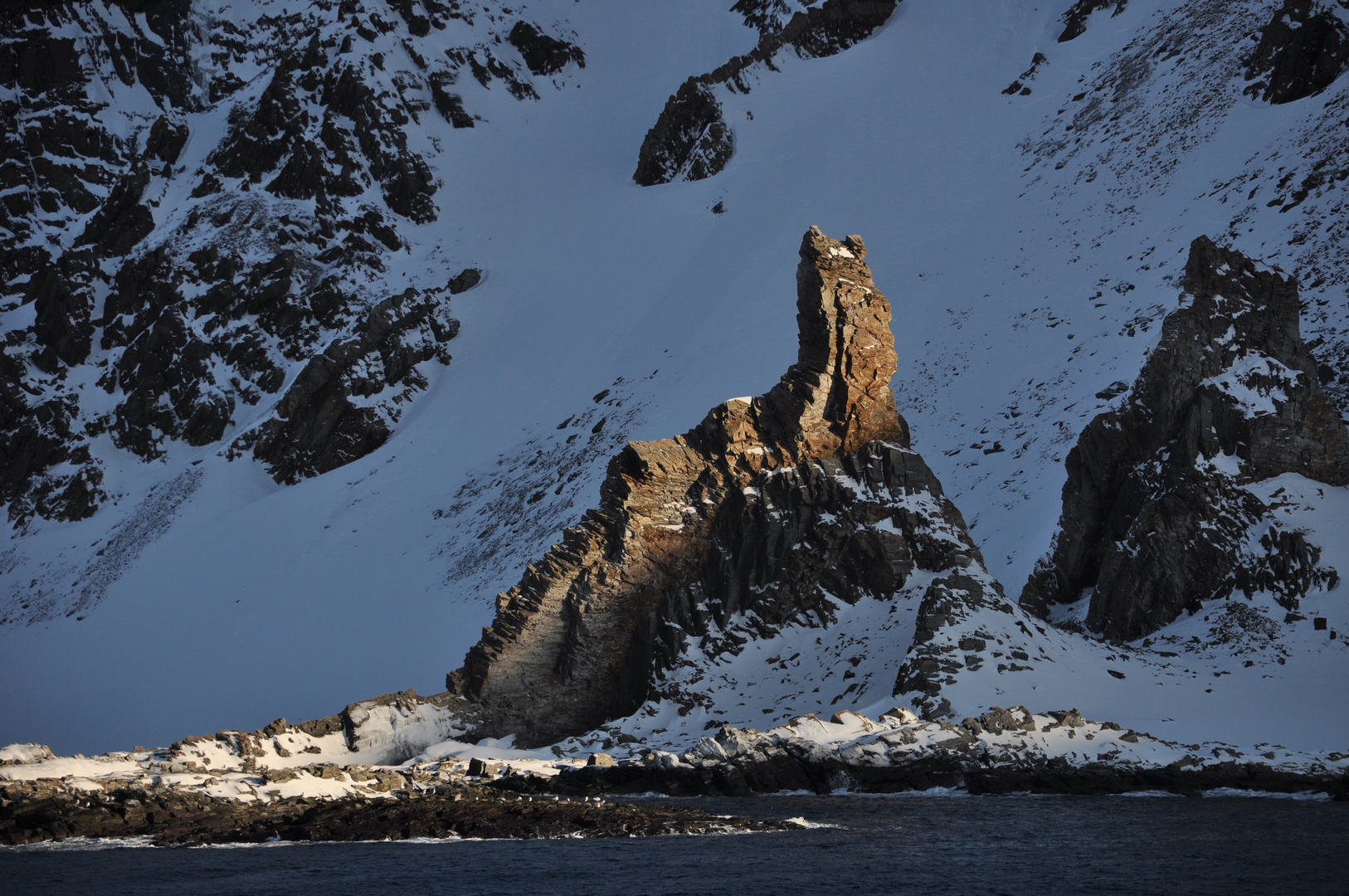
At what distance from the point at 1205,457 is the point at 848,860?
1937cm

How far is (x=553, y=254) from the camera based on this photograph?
260ft

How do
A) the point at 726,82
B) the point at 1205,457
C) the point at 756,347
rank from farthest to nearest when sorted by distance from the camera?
the point at 726,82, the point at 756,347, the point at 1205,457

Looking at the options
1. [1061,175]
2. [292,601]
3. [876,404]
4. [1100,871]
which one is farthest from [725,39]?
[1100,871]

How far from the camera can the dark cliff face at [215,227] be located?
75.1 metres

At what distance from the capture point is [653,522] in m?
34.7

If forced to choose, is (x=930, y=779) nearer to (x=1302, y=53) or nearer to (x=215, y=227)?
(x=1302, y=53)

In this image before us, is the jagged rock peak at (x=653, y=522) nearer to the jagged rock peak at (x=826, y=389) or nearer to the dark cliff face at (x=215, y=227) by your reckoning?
the jagged rock peak at (x=826, y=389)

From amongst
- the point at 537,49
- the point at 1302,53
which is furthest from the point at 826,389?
the point at 537,49

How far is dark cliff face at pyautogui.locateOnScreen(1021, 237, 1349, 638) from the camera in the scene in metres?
31.4

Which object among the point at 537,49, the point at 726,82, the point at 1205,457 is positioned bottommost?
the point at 1205,457

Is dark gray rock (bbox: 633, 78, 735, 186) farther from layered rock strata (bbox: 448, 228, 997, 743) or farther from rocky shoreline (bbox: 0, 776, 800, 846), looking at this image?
rocky shoreline (bbox: 0, 776, 800, 846)

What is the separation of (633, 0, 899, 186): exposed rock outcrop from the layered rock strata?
1867 inches

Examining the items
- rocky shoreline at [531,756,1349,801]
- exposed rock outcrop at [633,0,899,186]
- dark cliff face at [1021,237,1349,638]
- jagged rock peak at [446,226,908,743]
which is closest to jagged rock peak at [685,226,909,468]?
jagged rock peak at [446,226,908,743]

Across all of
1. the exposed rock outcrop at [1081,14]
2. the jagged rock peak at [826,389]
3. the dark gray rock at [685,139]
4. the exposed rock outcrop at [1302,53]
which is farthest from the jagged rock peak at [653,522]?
the exposed rock outcrop at [1081,14]
